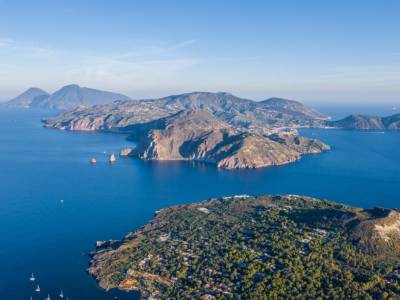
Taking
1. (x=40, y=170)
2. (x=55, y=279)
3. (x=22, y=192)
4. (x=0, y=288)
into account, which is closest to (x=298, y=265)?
(x=55, y=279)

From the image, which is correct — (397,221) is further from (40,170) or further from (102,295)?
(40,170)

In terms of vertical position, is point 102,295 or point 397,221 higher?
point 397,221

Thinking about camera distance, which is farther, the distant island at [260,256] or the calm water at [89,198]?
the calm water at [89,198]

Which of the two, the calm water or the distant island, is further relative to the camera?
the calm water

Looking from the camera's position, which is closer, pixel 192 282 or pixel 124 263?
pixel 192 282
